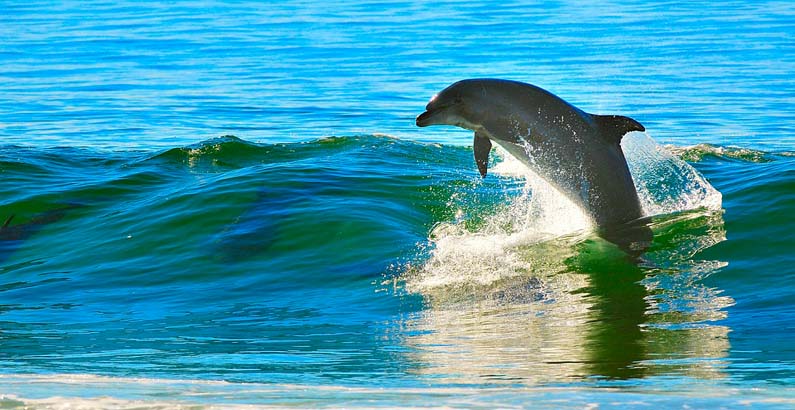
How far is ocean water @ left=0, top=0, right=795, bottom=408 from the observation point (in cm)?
709

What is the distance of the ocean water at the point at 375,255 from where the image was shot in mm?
7086

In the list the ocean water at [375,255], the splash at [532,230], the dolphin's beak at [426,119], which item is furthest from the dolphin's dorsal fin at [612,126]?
the dolphin's beak at [426,119]

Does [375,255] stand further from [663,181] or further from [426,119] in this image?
[663,181]

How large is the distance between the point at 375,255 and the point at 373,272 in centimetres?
84

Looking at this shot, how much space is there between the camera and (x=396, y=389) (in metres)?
6.50

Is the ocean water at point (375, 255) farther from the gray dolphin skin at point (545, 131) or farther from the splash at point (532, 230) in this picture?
the gray dolphin skin at point (545, 131)

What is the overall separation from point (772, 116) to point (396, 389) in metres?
18.7

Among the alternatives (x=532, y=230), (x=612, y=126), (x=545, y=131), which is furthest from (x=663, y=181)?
(x=545, y=131)

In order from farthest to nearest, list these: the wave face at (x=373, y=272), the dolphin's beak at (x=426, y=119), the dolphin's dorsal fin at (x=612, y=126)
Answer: the dolphin's beak at (x=426, y=119) → the dolphin's dorsal fin at (x=612, y=126) → the wave face at (x=373, y=272)

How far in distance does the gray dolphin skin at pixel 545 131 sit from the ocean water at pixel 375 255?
21.9 inches

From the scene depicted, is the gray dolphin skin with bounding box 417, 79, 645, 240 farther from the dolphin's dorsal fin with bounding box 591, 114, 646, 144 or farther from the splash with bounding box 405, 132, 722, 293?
the splash with bounding box 405, 132, 722, 293

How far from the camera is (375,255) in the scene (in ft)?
41.0

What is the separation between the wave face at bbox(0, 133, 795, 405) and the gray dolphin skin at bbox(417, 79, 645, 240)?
58 centimetres

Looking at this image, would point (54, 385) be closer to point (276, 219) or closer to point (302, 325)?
point (302, 325)
